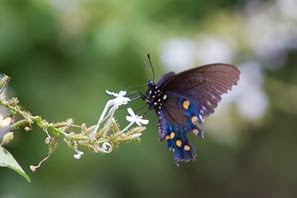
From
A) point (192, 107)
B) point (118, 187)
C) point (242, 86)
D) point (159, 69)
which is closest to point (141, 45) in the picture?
point (159, 69)

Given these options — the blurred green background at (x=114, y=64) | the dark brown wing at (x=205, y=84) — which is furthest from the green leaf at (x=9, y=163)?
the blurred green background at (x=114, y=64)

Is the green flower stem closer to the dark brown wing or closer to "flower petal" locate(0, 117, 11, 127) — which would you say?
"flower petal" locate(0, 117, 11, 127)

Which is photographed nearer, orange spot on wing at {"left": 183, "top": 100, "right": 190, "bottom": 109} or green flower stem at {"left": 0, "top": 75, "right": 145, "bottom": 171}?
green flower stem at {"left": 0, "top": 75, "right": 145, "bottom": 171}

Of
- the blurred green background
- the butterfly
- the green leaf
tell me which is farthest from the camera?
the blurred green background

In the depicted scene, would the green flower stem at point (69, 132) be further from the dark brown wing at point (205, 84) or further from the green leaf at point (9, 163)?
the dark brown wing at point (205, 84)

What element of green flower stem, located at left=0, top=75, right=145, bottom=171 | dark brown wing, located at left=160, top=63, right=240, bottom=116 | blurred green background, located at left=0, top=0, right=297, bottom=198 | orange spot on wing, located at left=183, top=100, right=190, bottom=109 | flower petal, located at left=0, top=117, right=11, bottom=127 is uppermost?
blurred green background, located at left=0, top=0, right=297, bottom=198

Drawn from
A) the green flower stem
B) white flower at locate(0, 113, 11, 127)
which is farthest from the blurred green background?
white flower at locate(0, 113, 11, 127)
